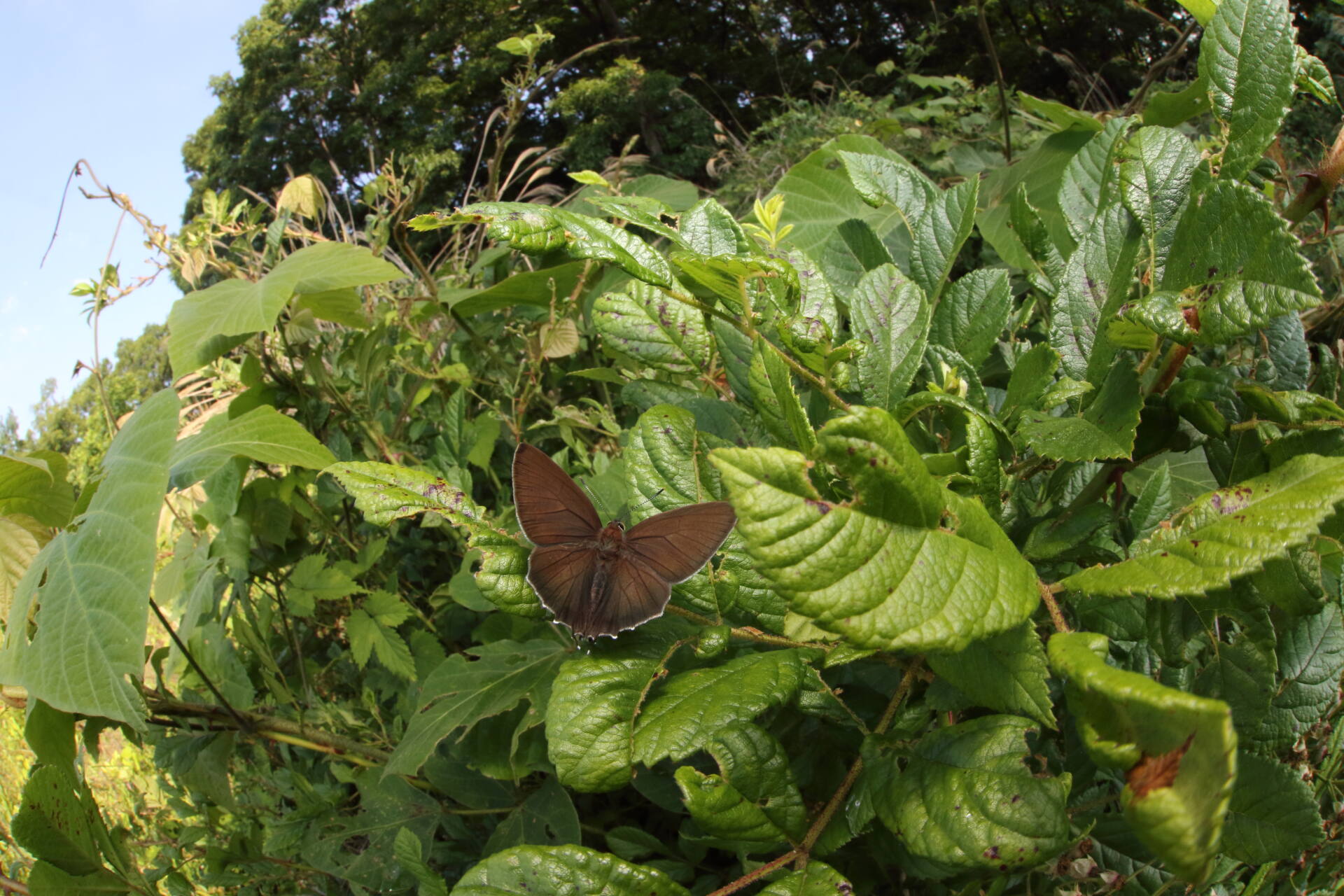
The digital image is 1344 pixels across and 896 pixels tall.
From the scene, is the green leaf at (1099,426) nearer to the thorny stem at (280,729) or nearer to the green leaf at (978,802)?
the green leaf at (978,802)

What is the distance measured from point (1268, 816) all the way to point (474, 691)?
0.74 m

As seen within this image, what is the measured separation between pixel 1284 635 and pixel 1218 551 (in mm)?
363

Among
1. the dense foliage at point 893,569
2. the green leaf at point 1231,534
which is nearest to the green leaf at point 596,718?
the dense foliage at point 893,569

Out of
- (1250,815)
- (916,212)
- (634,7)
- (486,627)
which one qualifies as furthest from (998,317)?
(634,7)

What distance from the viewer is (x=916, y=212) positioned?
0.83 meters

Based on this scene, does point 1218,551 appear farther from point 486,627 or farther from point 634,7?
point 634,7

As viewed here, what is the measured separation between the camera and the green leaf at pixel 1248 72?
2.00ft

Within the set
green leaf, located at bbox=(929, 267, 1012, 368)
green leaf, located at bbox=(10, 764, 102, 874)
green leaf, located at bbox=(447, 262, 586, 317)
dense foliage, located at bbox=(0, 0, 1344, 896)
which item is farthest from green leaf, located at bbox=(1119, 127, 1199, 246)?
green leaf, located at bbox=(10, 764, 102, 874)

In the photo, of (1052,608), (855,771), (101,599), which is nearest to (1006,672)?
(1052,608)

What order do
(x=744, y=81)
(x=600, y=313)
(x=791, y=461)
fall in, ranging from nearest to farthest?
(x=791, y=461)
(x=600, y=313)
(x=744, y=81)

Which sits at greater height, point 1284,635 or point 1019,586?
point 1019,586

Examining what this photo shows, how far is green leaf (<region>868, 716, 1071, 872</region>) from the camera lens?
502mm

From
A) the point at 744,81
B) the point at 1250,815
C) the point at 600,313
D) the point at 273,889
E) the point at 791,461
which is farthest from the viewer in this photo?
the point at 744,81

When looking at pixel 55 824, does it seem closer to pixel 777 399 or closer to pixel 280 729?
pixel 280 729
